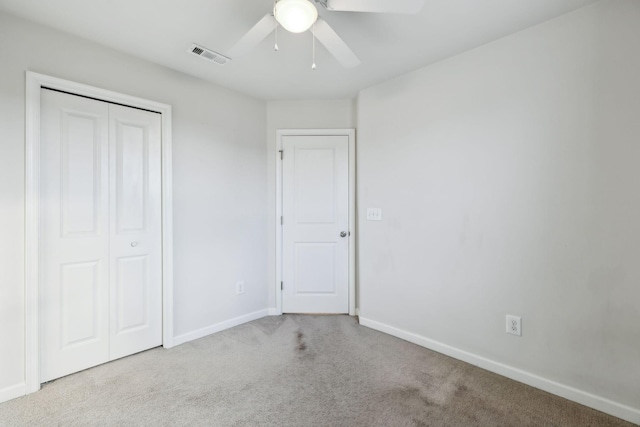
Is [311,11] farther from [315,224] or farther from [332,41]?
[315,224]

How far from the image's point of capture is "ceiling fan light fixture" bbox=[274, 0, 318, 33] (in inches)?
52.4

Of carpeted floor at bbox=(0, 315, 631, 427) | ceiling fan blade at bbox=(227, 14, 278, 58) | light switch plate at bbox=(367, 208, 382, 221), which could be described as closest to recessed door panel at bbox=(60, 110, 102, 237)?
carpeted floor at bbox=(0, 315, 631, 427)

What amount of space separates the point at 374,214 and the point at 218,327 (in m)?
1.86

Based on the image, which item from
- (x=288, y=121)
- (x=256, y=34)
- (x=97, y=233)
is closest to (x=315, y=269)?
(x=288, y=121)

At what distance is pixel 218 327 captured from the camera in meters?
2.93

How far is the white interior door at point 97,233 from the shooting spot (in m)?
2.05

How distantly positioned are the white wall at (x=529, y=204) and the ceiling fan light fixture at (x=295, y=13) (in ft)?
4.99

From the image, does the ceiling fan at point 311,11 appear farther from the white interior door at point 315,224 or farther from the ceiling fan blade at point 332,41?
the white interior door at point 315,224

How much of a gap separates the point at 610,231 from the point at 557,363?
881 millimetres

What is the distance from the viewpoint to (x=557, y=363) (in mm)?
1931

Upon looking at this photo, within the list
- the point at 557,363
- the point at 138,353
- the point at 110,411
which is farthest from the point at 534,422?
the point at 138,353

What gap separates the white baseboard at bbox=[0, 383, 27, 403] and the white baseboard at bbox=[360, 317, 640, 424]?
2665 mm

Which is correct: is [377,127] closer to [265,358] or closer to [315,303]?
[315,303]

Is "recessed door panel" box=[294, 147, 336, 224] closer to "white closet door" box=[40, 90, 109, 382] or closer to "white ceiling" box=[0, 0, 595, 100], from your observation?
"white ceiling" box=[0, 0, 595, 100]
